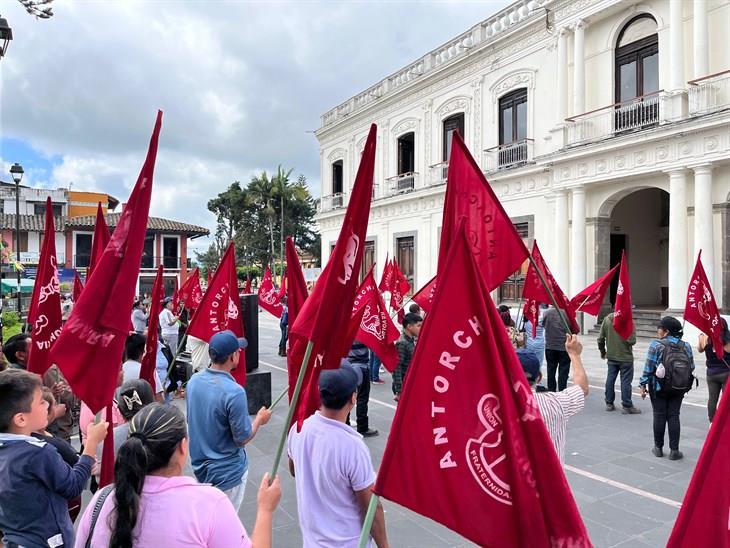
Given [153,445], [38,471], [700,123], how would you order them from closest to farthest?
[153,445], [38,471], [700,123]

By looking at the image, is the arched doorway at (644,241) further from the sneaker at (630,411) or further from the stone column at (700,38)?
the sneaker at (630,411)

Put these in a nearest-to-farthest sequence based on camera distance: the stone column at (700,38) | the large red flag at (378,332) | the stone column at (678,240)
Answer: the large red flag at (378,332) → the stone column at (700,38) → the stone column at (678,240)

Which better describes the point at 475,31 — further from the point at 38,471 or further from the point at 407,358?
the point at 38,471

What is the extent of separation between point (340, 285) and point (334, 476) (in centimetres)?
87

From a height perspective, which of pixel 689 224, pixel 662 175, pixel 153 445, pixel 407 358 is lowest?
pixel 407 358

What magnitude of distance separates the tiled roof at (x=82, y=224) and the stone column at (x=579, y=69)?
90.3ft

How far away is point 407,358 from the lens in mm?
7012

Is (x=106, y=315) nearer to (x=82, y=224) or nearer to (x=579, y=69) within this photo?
(x=579, y=69)

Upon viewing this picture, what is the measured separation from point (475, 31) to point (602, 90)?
5.71 meters

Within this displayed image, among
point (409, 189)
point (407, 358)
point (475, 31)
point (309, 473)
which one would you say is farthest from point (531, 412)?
point (409, 189)

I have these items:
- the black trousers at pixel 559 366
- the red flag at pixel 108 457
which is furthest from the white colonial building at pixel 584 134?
the red flag at pixel 108 457

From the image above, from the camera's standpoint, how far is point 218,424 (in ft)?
10.6

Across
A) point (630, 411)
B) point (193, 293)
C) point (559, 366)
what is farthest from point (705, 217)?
point (193, 293)

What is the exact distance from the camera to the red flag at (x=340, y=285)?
2570mm
